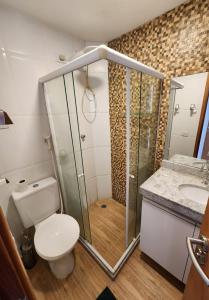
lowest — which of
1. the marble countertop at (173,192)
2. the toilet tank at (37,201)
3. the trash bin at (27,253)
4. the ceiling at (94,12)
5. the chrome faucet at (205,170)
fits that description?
the trash bin at (27,253)

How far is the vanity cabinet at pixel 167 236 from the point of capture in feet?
3.62

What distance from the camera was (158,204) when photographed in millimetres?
1193

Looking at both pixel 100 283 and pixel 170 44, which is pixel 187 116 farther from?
pixel 100 283

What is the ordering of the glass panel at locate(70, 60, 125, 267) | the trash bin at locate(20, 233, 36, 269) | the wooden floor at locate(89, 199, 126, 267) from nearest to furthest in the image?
1. the trash bin at locate(20, 233, 36, 269)
2. the wooden floor at locate(89, 199, 126, 267)
3. the glass panel at locate(70, 60, 125, 267)

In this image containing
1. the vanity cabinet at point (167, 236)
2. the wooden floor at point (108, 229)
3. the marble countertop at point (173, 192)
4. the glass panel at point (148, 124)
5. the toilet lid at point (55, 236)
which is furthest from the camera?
the wooden floor at point (108, 229)

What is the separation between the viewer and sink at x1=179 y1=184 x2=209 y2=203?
1.28 metres

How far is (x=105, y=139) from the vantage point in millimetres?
2145

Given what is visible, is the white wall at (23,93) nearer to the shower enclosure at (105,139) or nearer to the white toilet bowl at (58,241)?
the shower enclosure at (105,139)

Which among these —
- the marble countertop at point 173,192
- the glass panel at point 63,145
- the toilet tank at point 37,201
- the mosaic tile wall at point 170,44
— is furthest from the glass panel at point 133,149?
the toilet tank at point 37,201

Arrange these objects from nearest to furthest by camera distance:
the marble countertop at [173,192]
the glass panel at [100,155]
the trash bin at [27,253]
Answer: the marble countertop at [173,192], the trash bin at [27,253], the glass panel at [100,155]

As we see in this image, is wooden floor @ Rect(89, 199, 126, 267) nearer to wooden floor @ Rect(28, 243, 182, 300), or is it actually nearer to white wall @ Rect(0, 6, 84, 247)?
wooden floor @ Rect(28, 243, 182, 300)

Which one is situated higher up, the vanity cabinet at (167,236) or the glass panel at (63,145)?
the glass panel at (63,145)

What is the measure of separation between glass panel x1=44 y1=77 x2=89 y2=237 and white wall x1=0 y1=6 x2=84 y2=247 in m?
0.12

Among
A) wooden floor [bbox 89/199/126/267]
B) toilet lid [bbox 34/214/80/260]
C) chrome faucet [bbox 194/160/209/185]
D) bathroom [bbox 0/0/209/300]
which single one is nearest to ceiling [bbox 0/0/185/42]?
bathroom [bbox 0/0/209/300]
